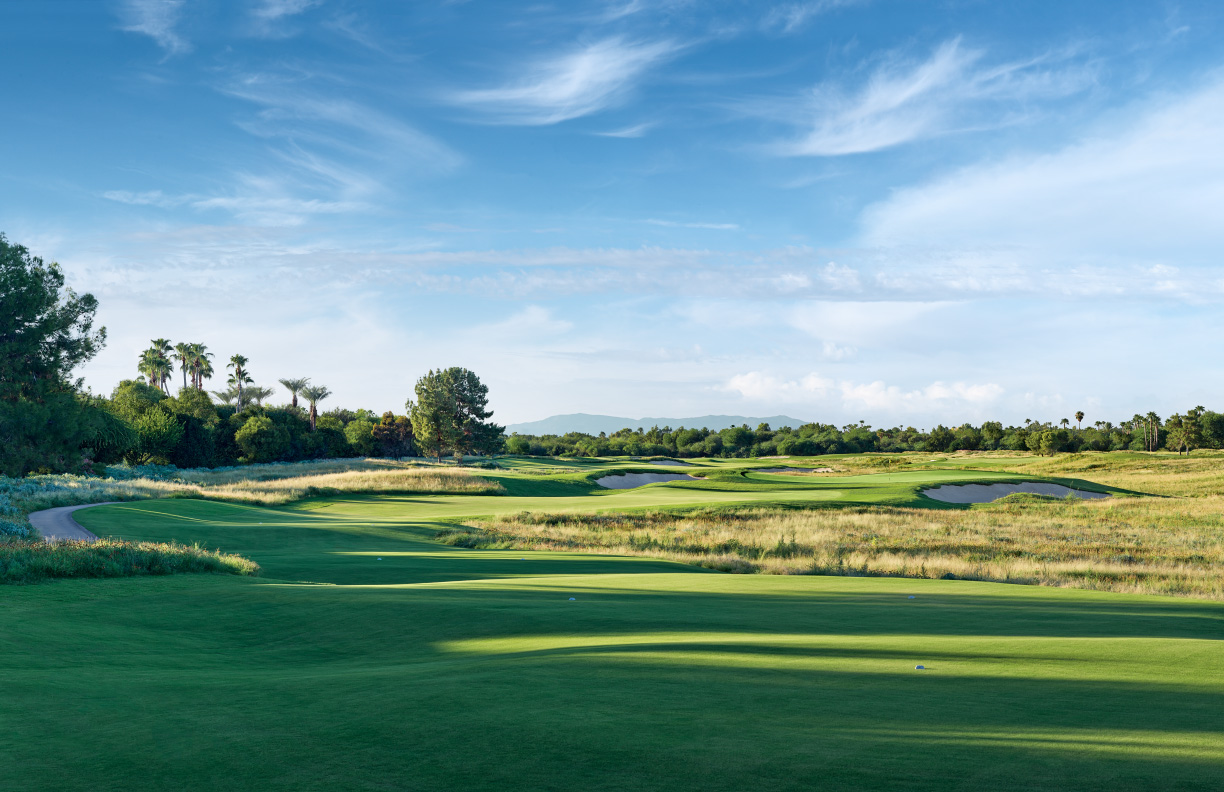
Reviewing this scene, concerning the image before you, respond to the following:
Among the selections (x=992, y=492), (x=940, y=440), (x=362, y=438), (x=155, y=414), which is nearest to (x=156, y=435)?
(x=155, y=414)

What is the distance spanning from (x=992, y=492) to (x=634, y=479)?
28.7 m

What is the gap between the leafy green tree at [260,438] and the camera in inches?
3292

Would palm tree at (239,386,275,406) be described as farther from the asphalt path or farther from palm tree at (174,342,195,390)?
the asphalt path

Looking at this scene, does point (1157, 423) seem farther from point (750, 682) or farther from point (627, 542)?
point (750, 682)

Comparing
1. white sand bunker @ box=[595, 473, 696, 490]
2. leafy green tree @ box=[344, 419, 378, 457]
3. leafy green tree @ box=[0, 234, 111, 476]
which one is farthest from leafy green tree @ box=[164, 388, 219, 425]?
white sand bunker @ box=[595, 473, 696, 490]

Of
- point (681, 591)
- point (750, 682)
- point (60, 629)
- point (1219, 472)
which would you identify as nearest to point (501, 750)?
point (750, 682)

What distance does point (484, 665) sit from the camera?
7.29 meters

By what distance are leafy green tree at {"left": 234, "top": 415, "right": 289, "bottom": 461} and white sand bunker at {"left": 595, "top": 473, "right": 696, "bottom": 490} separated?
44.9 meters

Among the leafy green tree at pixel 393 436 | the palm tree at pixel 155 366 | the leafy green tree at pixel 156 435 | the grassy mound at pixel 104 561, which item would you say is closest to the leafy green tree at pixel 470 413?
the leafy green tree at pixel 393 436

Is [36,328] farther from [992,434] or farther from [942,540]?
[992,434]

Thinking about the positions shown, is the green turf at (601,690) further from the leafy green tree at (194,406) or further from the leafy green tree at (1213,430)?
the leafy green tree at (1213,430)

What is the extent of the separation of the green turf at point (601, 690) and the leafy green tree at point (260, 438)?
7743 cm

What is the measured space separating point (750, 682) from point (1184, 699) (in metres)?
3.32

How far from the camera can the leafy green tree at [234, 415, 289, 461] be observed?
83625 millimetres
